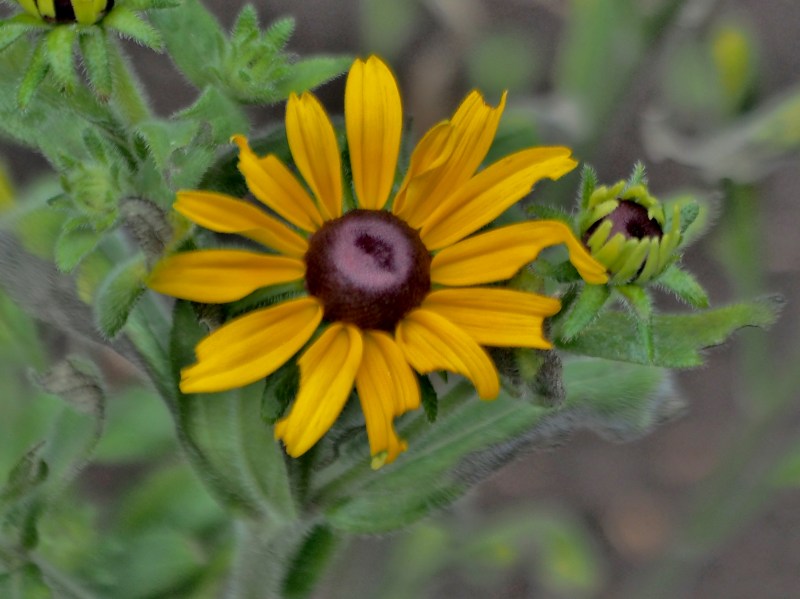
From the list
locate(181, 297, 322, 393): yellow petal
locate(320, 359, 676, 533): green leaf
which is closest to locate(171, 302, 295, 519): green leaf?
locate(320, 359, 676, 533): green leaf

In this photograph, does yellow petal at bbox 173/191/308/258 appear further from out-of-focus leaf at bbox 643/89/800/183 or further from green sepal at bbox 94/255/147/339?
out-of-focus leaf at bbox 643/89/800/183

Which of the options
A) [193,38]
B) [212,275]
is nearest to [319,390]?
[212,275]

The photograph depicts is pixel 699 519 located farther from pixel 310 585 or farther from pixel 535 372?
pixel 535 372

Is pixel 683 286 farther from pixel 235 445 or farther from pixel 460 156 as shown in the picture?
pixel 235 445

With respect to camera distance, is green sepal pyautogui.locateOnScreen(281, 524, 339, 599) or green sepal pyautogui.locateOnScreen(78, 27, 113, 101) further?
green sepal pyautogui.locateOnScreen(281, 524, 339, 599)

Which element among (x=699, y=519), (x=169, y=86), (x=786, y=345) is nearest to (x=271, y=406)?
(x=699, y=519)

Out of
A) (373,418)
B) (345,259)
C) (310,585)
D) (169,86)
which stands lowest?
(310,585)

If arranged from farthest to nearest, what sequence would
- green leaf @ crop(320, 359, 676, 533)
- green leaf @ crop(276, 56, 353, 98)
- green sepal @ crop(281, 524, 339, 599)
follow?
green sepal @ crop(281, 524, 339, 599), green leaf @ crop(320, 359, 676, 533), green leaf @ crop(276, 56, 353, 98)
